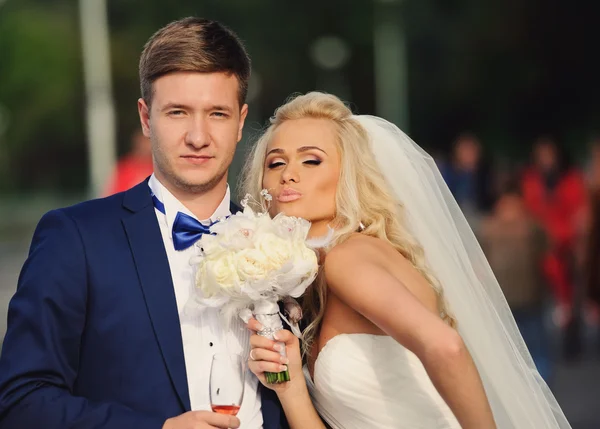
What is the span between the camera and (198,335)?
3.64 m

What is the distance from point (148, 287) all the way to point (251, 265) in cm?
38

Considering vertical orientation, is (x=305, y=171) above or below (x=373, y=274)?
above

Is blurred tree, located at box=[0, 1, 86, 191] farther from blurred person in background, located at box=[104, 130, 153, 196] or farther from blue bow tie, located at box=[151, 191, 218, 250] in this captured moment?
blue bow tie, located at box=[151, 191, 218, 250]

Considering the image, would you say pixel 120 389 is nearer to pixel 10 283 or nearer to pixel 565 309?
pixel 565 309

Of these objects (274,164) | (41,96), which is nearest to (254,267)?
(274,164)

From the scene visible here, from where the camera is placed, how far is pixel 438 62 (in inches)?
1843

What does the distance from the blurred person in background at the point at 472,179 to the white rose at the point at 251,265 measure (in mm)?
9624

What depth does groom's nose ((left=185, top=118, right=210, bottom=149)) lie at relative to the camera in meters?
3.71

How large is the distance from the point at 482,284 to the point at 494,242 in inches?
233

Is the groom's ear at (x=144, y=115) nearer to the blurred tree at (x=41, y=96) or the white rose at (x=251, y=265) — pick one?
the white rose at (x=251, y=265)

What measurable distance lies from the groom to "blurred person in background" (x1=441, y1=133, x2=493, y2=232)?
372 inches

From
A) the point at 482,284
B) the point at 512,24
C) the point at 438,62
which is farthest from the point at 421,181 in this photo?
the point at 438,62

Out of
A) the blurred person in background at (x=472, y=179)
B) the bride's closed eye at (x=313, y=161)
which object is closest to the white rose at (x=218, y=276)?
the bride's closed eye at (x=313, y=161)

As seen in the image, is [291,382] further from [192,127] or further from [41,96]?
[41,96]
